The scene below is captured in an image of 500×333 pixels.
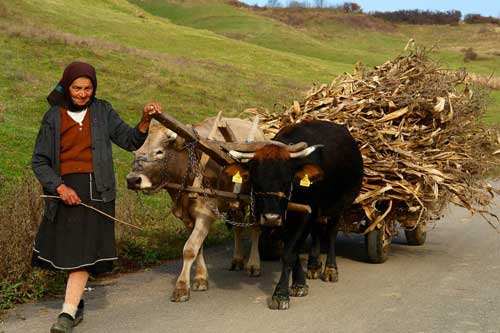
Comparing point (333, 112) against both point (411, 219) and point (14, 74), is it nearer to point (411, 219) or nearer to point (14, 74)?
point (411, 219)

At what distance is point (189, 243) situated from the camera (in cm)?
711

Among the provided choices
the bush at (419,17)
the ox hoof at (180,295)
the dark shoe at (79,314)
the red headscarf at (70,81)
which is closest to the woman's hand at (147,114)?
the red headscarf at (70,81)

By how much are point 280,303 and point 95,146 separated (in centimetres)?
229

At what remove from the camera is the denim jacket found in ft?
18.6

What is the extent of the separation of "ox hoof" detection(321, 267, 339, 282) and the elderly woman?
9.37 feet

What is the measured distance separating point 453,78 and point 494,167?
1.50 meters

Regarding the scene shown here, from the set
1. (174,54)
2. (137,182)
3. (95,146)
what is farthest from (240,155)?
(174,54)

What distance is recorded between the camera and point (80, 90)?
574 cm

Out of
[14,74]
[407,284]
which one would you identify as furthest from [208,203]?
[14,74]

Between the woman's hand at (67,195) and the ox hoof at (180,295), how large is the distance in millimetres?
1720

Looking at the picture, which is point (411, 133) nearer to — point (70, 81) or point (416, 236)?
point (416, 236)

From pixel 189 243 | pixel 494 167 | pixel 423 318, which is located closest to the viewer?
pixel 423 318

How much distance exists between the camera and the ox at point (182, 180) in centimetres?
700

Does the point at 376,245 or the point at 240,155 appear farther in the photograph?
the point at 376,245
